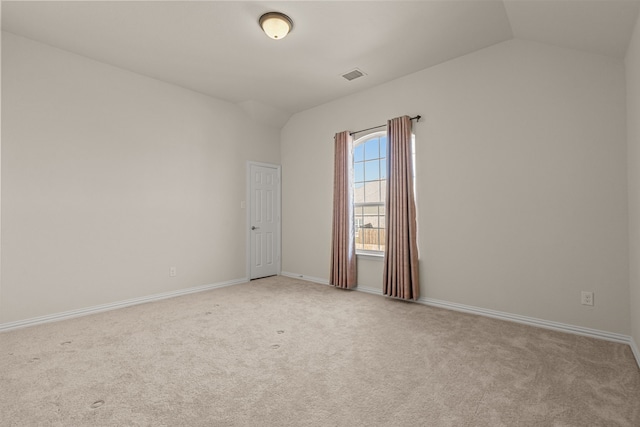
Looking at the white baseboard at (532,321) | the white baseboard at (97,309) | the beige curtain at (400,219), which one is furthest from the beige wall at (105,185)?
the white baseboard at (532,321)

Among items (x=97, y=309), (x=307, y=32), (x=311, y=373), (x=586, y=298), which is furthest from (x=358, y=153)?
(x=97, y=309)

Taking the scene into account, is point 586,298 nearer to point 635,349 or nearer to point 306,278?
point 635,349

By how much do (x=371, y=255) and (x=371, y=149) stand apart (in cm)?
160

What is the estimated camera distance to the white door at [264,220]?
5.23 metres

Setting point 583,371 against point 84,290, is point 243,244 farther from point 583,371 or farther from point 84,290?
point 583,371

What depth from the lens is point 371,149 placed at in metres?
4.61

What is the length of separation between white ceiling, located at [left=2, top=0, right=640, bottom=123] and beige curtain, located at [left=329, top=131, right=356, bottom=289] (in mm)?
1051

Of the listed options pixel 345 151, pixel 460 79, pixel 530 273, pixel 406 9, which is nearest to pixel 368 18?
pixel 406 9

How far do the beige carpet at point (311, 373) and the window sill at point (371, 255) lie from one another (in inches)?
41.7

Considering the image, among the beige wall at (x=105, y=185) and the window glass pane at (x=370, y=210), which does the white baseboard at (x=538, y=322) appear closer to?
the window glass pane at (x=370, y=210)

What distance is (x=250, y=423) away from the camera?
1.61 m

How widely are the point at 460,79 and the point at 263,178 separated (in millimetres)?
3385

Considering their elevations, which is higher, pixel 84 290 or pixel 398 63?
pixel 398 63

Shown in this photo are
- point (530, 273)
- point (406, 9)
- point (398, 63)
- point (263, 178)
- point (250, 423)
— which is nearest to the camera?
point (250, 423)
